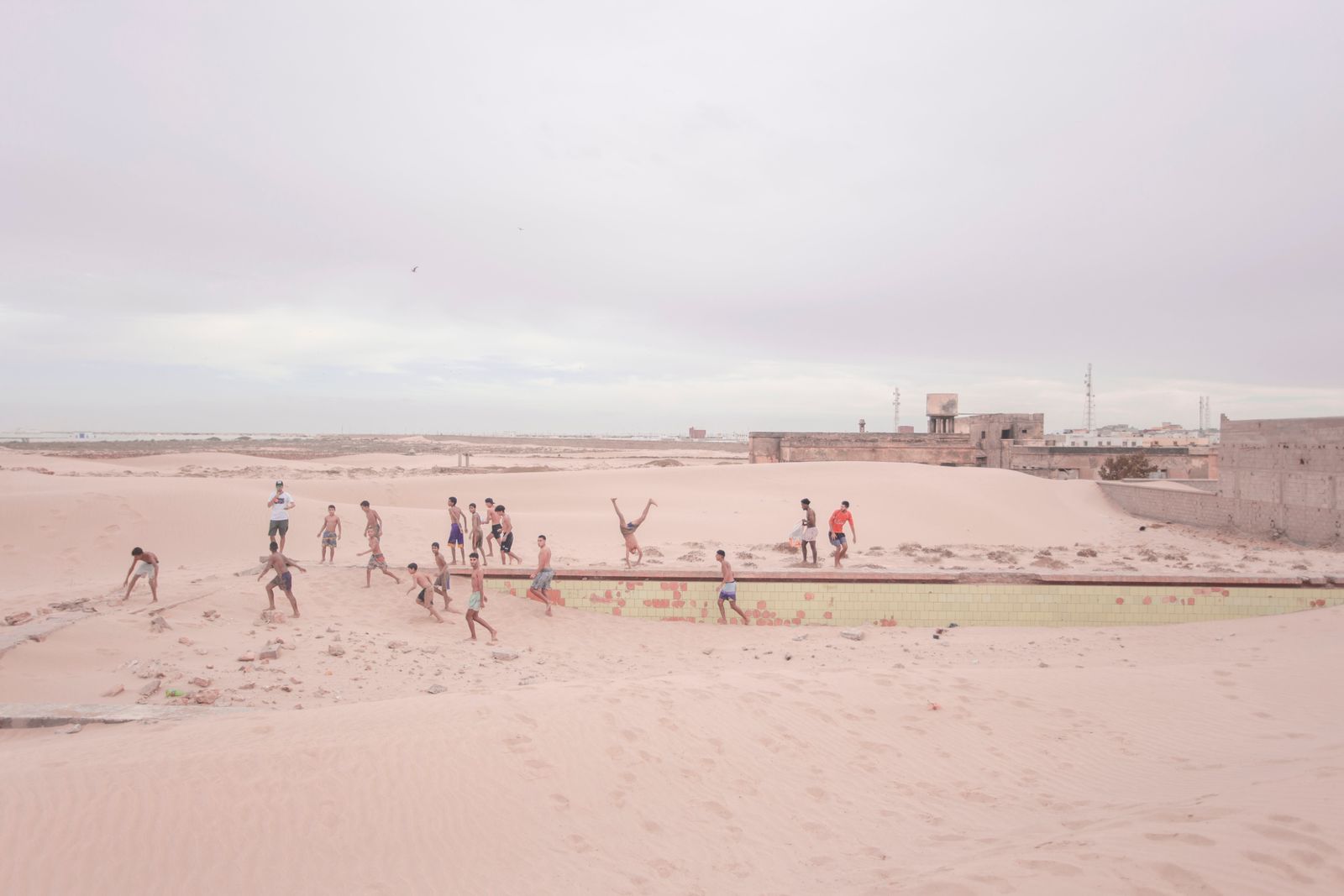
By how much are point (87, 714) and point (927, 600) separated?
10577 millimetres

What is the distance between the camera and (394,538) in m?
18.2

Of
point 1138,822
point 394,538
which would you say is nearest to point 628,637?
point 1138,822

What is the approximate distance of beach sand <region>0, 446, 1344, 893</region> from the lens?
4.42 metres

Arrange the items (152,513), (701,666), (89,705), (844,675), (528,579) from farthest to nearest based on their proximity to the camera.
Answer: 1. (152,513)
2. (528,579)
3. (701,666)
4. (844,675)
5. (89,705)

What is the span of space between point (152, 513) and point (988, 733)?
61.0ft

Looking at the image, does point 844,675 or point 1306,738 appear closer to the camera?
point 1306,738

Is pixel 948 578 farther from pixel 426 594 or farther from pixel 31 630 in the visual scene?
pixel 31 630

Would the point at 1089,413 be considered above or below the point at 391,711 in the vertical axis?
above

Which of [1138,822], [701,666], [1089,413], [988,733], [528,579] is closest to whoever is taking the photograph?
[1138,822]

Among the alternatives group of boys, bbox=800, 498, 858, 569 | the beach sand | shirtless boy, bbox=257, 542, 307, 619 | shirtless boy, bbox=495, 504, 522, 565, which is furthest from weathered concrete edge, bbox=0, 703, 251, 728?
group of boys, bbox=800, 498, 858, 569

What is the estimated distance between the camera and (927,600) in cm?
1170

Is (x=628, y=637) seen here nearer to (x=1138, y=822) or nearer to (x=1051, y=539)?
(x=1138, y=822)

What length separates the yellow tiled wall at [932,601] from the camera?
11453 mm

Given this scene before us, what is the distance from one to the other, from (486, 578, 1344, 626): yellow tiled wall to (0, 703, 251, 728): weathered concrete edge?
19.5ft
